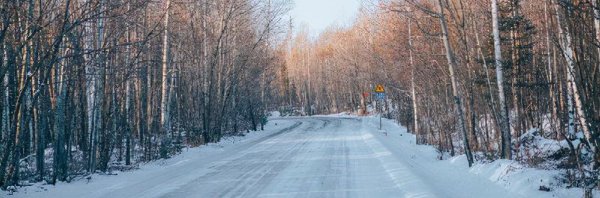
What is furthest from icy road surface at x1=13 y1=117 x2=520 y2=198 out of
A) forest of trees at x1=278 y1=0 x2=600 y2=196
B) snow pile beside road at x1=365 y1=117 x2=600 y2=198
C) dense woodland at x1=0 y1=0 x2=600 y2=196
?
forest of trees at x1=278 y1=0 x2=600 y2=196

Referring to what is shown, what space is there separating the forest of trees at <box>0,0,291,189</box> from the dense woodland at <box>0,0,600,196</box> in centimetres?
8

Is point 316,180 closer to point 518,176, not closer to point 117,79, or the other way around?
point 518,176

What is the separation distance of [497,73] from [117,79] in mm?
11565

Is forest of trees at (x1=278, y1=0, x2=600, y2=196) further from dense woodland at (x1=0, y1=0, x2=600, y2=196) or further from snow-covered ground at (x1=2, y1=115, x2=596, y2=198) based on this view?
snow-covered ground at (x1=2, y1=115, x2=596, y2=198)

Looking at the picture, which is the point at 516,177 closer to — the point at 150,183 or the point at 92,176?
the point at 150,183

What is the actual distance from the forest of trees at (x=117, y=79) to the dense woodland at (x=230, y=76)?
8 cm

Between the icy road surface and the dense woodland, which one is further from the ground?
the dense woodland

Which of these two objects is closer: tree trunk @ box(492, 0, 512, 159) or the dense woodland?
the dense woodland

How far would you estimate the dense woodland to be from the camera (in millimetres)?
9523

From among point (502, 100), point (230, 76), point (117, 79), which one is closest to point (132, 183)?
point (117, 79)

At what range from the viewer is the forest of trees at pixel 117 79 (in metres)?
10.0

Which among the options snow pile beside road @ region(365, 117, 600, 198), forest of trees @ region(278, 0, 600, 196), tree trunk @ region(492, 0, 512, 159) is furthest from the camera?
tree trunk @ region(492, 0, 512, 159)

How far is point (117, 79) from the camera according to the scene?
55.5 feet

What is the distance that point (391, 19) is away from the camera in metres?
25.7
